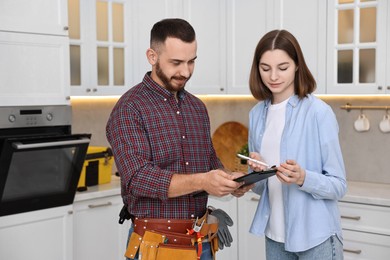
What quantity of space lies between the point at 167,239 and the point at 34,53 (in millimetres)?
1579

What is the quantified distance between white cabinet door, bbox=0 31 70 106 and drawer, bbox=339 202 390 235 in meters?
1.77

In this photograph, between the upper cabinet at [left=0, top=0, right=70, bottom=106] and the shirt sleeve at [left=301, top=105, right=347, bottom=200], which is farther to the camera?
the upper cabinet at [left=0, top=0, right=70, bottom=106]

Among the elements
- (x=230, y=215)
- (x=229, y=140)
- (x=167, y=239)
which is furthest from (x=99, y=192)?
(x=167, y=239)

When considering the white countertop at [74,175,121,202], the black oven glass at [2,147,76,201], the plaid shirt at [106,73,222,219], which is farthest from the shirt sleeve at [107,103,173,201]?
the white countertop at [74,175,121,202]

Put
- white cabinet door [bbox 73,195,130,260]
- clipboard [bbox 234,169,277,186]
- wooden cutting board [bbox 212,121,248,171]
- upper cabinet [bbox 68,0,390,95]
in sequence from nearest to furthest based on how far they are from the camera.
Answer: clipboard [bbox 234,169,277,186] < white cabinet door [bbox 73,195,130,260] < upper cabinet [bbox 68,0,390,95] < wooden cutting board [bbox 212,121,248,171]

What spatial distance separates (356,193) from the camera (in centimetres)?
348

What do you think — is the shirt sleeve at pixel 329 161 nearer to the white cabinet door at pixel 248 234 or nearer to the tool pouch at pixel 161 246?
the tool pouch at pixel 161 246

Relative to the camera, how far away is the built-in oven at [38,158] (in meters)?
2.99

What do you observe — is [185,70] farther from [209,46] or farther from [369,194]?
[209,46]

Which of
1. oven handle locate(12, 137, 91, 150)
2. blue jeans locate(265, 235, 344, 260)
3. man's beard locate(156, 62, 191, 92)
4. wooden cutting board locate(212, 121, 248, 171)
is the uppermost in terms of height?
man's beard locate(156, 62, 191, 92)

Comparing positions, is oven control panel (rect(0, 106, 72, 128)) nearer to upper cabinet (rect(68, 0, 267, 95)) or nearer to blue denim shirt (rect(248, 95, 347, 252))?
upper cabinet (rect(68, 0, 267, 95))

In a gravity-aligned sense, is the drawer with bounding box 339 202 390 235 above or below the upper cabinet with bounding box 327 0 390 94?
below

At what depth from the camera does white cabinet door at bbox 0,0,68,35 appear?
9.90 feet

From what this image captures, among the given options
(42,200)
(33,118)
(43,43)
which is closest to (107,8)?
(43,43)
